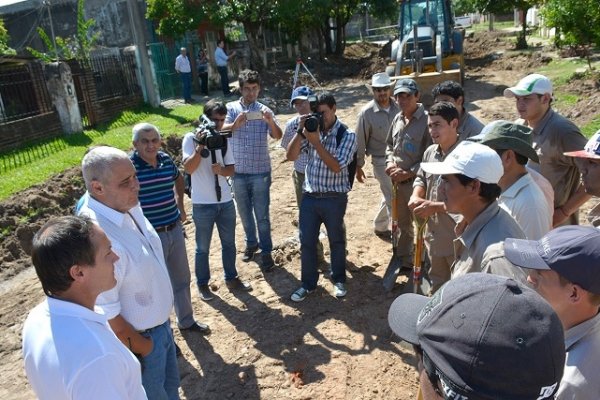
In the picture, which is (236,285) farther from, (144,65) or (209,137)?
(144,65)

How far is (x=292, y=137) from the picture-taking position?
194 inches

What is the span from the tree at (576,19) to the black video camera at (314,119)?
9979 mm

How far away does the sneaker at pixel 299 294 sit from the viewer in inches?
186

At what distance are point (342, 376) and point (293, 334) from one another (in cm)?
72

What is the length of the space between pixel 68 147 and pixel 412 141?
8.31 meters

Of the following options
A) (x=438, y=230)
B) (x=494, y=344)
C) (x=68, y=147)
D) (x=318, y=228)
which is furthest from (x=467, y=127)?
(x=68, y=147)

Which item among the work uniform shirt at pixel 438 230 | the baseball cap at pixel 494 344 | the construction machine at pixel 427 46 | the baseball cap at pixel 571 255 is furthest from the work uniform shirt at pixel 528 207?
the construction machine at pixel 427 46

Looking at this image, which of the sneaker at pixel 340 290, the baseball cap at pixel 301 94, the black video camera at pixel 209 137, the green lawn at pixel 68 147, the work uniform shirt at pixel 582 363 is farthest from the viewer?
the green lawn at pixel 68 147

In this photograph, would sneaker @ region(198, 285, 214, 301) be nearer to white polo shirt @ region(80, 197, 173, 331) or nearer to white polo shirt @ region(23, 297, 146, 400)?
white polo shirt @ region(80, 197, 173, 331)

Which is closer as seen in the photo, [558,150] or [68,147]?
[558,150]

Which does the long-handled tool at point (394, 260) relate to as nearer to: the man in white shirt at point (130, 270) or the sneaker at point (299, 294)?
the sneaker at point (299, 294)

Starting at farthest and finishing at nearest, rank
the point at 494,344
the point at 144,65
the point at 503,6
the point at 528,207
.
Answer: the point at 503,6 < the point at 144,65 < the point at 528,207 < the point at 494,344

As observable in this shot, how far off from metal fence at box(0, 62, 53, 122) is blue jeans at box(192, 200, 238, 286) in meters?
8.37

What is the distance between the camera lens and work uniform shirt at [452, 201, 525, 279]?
89.0 inches
